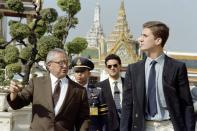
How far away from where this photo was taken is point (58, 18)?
19312 mm

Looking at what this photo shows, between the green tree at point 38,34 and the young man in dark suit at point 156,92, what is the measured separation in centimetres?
1387

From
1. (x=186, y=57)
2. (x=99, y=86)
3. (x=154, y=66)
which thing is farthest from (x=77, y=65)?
(x=186, y=57)

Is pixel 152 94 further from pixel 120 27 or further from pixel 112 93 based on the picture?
pixel 120 27

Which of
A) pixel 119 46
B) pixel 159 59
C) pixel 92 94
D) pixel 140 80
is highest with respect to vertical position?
pixel 159 59

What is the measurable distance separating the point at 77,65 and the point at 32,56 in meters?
13.7

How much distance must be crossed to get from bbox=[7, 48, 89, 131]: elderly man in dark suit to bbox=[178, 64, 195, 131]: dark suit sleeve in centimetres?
73

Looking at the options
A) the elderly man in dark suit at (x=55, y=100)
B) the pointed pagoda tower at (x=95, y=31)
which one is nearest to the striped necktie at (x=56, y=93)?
the elderly man in dark suit at (x=55, y=100)

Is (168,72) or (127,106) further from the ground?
(168,72)

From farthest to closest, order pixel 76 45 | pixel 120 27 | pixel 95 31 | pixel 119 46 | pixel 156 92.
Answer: pixel 95 31
pixel 120 27
pixel 119 46
pixel 76 45
pixel 156 92

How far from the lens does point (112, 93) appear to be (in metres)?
4.42

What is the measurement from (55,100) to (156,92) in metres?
0.73

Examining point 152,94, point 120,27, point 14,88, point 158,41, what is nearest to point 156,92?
point 152,94

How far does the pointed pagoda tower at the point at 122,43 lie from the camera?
34.4 meters

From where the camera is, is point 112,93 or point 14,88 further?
point 112,93
